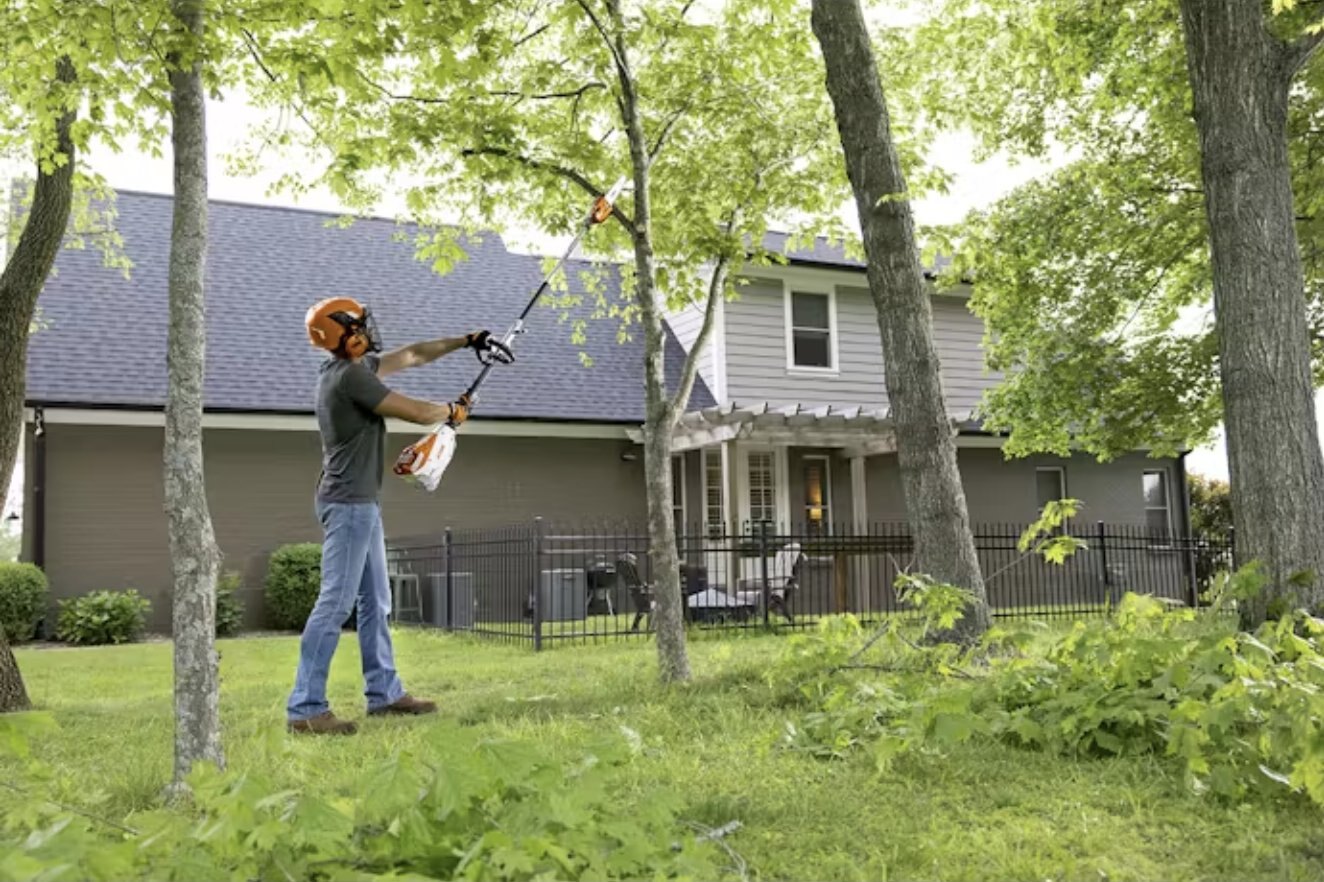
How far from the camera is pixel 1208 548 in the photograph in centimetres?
1652

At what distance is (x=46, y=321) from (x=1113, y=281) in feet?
44.9

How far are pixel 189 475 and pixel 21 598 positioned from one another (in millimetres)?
10278

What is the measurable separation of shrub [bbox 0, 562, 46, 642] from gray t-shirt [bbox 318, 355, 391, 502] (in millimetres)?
8712

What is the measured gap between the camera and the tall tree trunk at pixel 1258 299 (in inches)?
222

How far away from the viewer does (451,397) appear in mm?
16312

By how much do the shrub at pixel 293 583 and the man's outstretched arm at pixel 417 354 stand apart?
26.6 ft

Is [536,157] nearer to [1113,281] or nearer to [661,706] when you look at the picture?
[661,706]

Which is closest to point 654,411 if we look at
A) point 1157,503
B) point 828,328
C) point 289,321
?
point 289,321

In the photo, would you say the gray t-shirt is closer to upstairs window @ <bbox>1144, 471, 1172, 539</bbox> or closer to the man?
the man

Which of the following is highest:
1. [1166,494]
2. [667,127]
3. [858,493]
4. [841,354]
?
[667,127]

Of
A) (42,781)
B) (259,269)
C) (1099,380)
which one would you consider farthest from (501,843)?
(259,269)

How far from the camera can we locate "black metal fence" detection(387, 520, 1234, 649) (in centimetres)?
1149

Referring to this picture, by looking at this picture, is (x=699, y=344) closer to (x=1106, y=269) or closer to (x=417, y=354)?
(x=417, y=354)

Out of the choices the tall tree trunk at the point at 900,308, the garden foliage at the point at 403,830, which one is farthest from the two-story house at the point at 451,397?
the garden foliage at the point at 403,830
